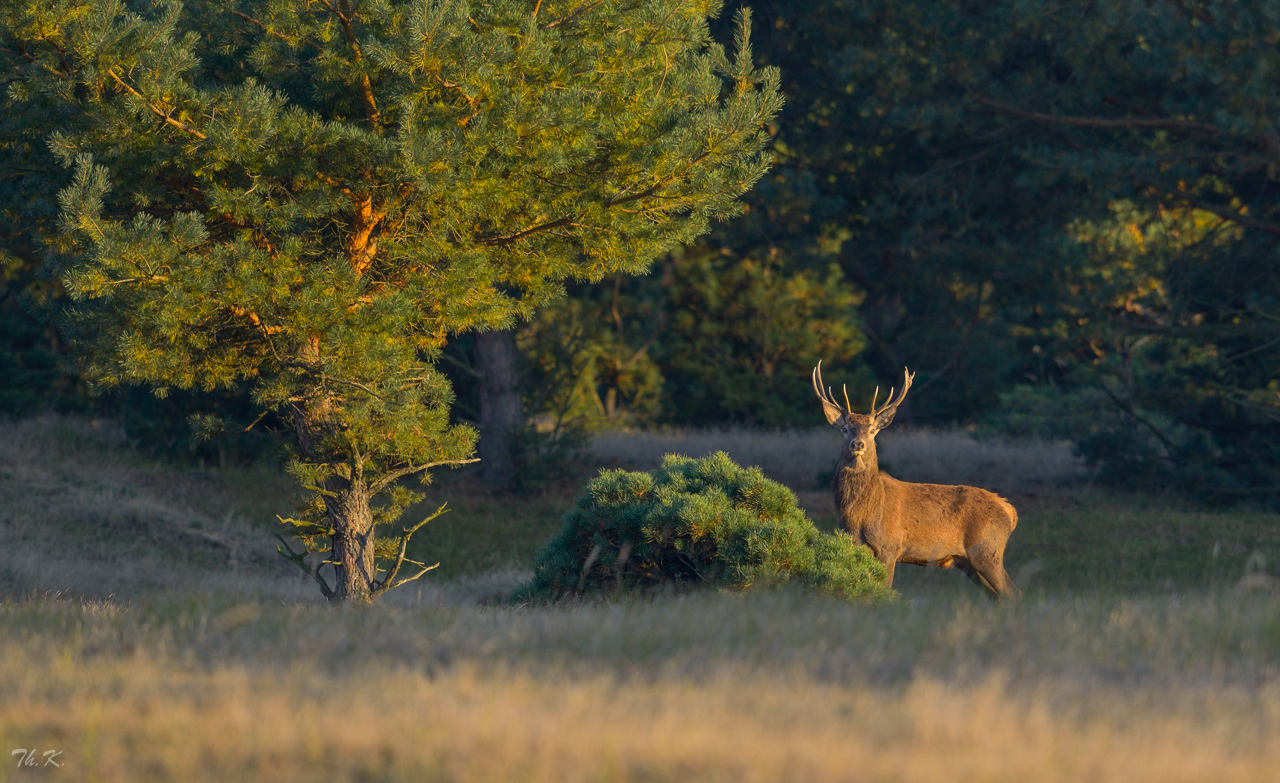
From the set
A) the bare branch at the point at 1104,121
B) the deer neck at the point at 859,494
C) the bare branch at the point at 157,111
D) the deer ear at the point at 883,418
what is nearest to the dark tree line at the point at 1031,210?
the bare branch at the point at 1104,121

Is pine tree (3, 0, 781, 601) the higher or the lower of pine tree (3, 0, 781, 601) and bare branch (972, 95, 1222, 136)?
the lower

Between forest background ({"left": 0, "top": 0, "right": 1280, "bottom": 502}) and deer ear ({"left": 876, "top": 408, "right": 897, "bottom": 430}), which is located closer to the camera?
deer ear ({"left": 876, "top": 408, "right": 897, "bottom": 430})

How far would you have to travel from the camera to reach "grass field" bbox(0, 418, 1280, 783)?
3.50 m

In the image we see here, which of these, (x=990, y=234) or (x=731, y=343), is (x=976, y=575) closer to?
(x=990, y=234)

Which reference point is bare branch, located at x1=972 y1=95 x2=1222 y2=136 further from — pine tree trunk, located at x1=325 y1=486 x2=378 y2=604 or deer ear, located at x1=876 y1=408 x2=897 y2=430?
pine tree trunk, located at x1=325 y1=486 x2=378 y2=604

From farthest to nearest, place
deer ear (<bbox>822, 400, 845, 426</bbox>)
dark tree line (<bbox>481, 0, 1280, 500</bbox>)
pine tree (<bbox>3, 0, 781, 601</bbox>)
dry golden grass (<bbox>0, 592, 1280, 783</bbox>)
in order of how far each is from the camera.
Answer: dark tree line (<bbox>481, 0, 1280, 500</bbox>)
deer ear (<bbox>822, 400, 845, 426</bbox>)
pine tree (<bbox>3, 0, 781, 601</bbox>)
dry golden grass (<bbox>0, 592, 1280, 783</bbox>)

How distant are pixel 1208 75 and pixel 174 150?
1344 centimetres

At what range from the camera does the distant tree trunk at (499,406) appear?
61.8ft

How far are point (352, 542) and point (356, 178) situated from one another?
315 cm

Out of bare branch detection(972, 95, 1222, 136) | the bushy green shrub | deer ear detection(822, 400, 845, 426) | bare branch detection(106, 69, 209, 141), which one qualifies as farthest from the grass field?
bare branch detection(972, 95, 1222, 136)

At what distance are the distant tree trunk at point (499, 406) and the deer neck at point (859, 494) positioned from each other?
10685mm

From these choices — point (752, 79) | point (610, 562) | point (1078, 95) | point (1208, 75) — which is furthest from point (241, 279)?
point (1078, 95)

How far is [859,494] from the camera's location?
29.5 feet

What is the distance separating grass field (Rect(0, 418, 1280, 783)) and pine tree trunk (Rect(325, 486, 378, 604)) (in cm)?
157
